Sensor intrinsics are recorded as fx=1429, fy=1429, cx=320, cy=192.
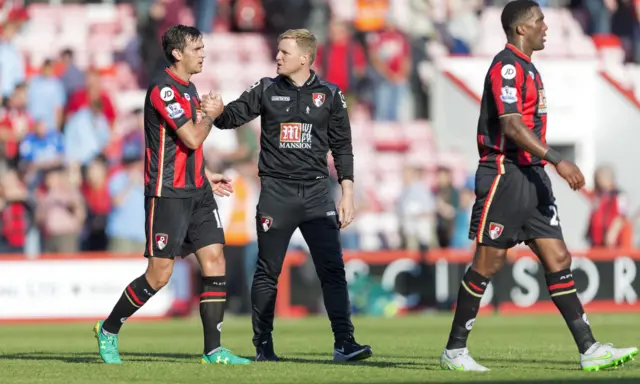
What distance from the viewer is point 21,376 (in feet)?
30.5

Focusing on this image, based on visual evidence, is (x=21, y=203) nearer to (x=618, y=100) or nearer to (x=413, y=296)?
(x=413, y=296)

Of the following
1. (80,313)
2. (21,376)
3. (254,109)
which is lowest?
(80,313)

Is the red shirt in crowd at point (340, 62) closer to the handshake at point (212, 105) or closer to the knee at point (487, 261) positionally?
the handshake at point (212, 105)

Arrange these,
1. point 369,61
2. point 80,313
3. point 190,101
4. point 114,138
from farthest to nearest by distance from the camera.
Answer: point 369,61 < point 114,138 < point 80,313 < point 190,101

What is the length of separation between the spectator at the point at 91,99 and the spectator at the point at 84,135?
0.13 m

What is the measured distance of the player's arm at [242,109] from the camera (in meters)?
10.4

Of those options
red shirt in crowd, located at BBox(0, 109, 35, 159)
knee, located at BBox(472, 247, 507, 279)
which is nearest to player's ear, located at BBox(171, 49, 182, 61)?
knee, located at BBox(472, 247, 507, 279)

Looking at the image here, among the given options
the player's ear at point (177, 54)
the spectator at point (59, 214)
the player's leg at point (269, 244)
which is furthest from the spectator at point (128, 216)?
the player's ear at point (177, 54)

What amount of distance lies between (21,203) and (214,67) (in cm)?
624

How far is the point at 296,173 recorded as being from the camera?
34.3 feet

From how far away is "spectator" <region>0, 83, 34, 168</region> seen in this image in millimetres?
20469

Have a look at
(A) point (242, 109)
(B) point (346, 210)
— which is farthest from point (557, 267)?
(A) point (242, 109)

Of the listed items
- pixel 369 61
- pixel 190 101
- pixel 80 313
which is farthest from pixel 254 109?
pixel 369 61

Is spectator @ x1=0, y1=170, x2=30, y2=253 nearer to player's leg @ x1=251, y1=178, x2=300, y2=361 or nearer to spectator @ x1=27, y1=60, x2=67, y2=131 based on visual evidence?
spectator @ x1=27, y1=60, x2=67, y2=131
